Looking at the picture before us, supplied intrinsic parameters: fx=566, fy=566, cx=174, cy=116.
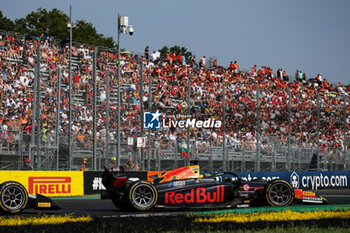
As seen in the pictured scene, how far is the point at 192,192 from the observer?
12195 mm

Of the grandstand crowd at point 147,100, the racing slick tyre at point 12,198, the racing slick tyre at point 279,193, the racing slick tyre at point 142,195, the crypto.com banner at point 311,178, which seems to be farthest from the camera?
the crypto.com banner at point 311,178

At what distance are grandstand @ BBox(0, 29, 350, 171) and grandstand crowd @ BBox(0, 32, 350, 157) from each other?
4 cm

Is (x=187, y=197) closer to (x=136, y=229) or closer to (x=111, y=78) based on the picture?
(x=136, y=229)

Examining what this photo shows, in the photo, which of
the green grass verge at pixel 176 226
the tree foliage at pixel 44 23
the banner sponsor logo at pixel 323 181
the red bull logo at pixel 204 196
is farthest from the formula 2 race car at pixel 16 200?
the tree foliage at pixel 44 23

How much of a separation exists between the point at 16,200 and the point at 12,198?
0.09 m

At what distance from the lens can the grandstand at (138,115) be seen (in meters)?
20.3

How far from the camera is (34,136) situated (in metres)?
19.0

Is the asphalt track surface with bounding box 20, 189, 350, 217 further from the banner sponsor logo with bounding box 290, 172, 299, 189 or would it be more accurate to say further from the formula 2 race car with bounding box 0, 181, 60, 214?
the banner sponsor logo with bounding box 290, 172, 299, 189

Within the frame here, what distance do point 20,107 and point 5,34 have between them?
3865 mm

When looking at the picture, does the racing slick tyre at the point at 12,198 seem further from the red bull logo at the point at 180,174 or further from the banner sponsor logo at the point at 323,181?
the banner sponsor logo at the point at 323,181

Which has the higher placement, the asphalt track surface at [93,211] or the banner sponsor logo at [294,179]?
the banner sponsor logo at [294,179]

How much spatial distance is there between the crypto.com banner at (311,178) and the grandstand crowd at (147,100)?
4.68ft

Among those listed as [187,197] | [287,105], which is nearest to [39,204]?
[187,197]

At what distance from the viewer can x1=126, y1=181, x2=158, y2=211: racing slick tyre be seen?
39.2 ft
